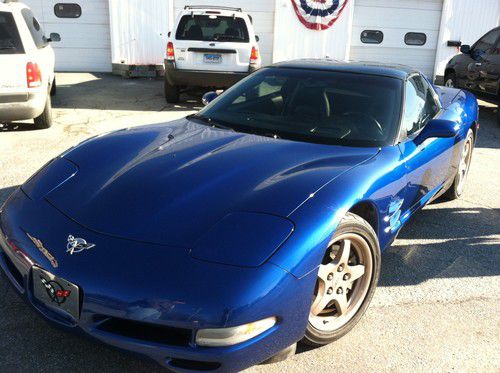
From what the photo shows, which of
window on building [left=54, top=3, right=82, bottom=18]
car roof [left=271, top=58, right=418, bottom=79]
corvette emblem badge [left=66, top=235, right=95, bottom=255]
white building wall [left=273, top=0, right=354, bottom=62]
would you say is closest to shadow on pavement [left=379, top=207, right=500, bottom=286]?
car roof [left=271, top=58, right=418, bottom=79]

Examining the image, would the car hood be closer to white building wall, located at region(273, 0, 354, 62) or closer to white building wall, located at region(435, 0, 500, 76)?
white building wall, located at region(273, 0, 354, 62)

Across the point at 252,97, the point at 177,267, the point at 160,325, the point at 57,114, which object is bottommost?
the point at 57,114

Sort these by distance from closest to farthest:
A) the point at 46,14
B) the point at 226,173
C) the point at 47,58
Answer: the point at 226,173
the point at 47,58
the point at 46,14

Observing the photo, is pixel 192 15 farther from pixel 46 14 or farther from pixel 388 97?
pixel 388 97

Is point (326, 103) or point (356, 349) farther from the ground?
point (326, 103)

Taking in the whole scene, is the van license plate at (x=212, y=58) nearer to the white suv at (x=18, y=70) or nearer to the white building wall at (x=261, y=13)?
the white suv at (x=18, y=70)

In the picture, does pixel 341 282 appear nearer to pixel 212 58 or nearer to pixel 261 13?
pixel 212 58

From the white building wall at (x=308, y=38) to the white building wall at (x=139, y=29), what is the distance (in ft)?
9.55

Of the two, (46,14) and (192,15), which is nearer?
(192,15)

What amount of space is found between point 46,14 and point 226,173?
1231 centimetres

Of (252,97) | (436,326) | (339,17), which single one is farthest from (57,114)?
(339,17)

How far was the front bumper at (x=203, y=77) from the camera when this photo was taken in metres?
9.31

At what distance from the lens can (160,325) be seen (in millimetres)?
2027

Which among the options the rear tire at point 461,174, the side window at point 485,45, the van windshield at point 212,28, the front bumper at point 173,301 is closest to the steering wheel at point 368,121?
the front bumper at point 173,301
